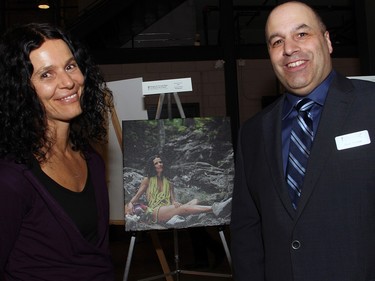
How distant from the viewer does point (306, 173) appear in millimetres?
1315

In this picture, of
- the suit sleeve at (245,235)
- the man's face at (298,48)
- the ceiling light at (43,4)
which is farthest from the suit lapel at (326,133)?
the ceiling light at (43,4)

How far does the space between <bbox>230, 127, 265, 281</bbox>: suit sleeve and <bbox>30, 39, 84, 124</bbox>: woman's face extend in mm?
638

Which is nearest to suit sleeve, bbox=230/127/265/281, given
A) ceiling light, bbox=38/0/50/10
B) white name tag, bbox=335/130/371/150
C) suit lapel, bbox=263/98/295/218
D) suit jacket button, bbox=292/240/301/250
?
suit lapel, bbox=263/98/295/218

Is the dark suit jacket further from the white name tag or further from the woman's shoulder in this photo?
the woman's shoulder

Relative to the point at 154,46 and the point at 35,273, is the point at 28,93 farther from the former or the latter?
the point at 154,46

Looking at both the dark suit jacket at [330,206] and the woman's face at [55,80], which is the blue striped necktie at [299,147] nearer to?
the dark suit jacket at [330,206]

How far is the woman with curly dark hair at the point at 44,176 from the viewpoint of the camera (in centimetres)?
119

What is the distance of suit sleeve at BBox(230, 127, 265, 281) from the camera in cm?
154

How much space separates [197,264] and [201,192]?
6.15 feet

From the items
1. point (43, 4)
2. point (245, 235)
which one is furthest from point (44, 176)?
point (43, 4)

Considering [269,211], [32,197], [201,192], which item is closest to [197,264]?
[201,192]

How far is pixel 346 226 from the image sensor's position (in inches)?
50.0

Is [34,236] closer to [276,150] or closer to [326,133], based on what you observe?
[276,150]

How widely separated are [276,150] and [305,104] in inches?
6.9
